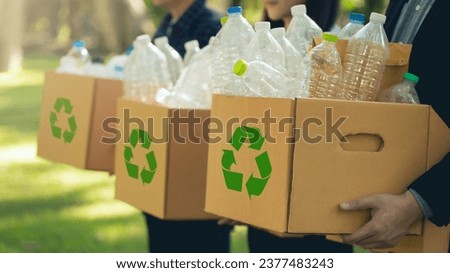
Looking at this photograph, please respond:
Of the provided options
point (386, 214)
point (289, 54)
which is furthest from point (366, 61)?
point (386, 214)

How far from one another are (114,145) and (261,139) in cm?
93

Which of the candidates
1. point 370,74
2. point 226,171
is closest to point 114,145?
point 226,171

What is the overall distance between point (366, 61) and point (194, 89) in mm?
594

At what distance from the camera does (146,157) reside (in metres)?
2.15

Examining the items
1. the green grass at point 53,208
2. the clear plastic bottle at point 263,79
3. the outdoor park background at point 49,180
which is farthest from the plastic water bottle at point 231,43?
the green grass at point 53,208

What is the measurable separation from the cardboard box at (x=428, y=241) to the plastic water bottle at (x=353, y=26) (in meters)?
0.41

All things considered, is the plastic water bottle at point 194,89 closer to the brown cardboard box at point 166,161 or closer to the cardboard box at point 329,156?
the brown cardboard box at point 166,161

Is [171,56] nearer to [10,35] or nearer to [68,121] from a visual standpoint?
[68,121]

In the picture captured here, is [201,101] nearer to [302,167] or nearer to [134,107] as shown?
[134,107]

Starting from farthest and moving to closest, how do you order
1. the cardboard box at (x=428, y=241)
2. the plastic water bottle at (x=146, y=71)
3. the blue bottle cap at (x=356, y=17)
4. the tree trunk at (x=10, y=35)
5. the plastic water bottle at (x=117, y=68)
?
the tree trunk at (x=10, y=35), the plastic water bottle at (x=117, y=68), the plastic water bottle at (x=146, y=71), the blue bottle cap at (x=356, y=17), the cardboard box at (x=428, y=241)

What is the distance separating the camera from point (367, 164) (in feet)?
5.37

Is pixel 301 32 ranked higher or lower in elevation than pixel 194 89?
higher

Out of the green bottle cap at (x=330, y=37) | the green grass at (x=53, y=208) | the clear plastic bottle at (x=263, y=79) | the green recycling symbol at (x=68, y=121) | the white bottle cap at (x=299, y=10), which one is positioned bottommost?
the green grass at (x=53, y=208)

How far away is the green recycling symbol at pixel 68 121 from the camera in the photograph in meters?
2.52
